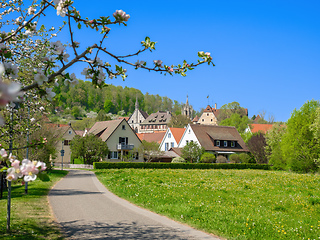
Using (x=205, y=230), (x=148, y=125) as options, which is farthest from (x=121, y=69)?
(x=148, y=125)

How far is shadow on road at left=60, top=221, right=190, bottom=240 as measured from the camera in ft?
28.3

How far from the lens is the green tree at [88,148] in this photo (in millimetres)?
48875

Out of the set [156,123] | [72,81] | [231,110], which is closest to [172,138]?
[231,110]

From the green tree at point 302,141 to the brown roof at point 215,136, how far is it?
1921 centimetres

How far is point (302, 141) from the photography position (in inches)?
1736

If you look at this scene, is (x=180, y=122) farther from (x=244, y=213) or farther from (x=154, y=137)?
(x=244, y=213)

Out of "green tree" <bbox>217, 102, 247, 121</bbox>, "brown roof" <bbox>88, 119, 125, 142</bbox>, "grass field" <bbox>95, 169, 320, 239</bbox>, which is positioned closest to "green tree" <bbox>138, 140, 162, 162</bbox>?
"brown roof" <bbox>88, 119, 125, 142</bbox>

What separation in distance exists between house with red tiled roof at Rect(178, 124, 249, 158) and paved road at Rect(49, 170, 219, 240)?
49.9m

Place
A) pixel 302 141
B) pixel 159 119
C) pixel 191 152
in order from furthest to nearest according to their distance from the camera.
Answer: pixel 159 119 → pixel 191 152 → pixel 302 141

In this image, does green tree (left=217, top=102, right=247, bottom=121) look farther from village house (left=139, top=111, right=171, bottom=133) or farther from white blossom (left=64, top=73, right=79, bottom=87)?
white blossom (left=64, top=73, right=79, bottom=87)

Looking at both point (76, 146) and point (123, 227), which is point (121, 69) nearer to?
point (123, 227)

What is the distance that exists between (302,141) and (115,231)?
40494mm

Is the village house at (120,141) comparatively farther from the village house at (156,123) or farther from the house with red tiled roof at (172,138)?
the village house at (156,123)

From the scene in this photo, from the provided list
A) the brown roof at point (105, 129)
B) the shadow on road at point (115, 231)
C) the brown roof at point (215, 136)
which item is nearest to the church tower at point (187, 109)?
the brown roof at point (215, 136)
